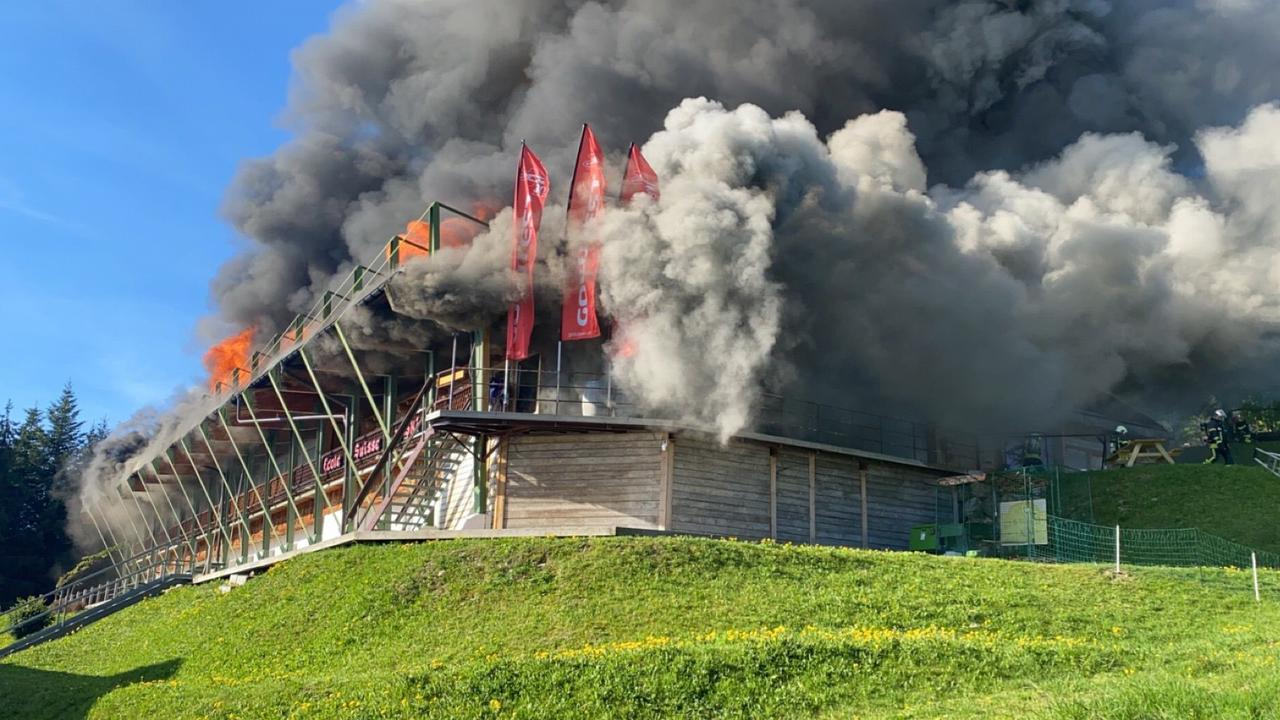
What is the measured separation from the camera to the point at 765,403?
31.4m

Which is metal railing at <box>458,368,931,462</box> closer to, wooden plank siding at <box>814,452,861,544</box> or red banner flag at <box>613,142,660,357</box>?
red banner flag at <box>613,142,660,357</box>

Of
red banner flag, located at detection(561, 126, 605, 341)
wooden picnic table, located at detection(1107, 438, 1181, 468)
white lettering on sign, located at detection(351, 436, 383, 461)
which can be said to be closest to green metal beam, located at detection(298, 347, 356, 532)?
white lettering on sign, located at detection(351, 436, 383, 461)

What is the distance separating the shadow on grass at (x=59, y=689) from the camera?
65.5 ft

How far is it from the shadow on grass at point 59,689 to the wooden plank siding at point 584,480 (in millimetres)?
9398

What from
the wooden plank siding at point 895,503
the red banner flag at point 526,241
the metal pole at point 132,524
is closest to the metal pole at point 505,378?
the red banner flag at point 526,241

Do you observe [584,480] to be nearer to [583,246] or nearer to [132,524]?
[583,246]

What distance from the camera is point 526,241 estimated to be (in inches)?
1218

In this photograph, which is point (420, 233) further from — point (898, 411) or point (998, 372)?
point (998, 372)

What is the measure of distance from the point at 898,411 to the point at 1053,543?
297 inches

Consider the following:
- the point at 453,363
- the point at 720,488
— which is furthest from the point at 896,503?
the point at 453,363

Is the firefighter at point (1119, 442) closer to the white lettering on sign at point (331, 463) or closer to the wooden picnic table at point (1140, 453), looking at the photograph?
the wooden picnic table at point (1140, 453)

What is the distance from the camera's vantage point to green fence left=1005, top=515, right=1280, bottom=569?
2722 cm

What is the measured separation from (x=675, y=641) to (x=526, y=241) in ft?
52.3

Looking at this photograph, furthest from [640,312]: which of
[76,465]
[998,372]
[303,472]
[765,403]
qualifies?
[76,465]
